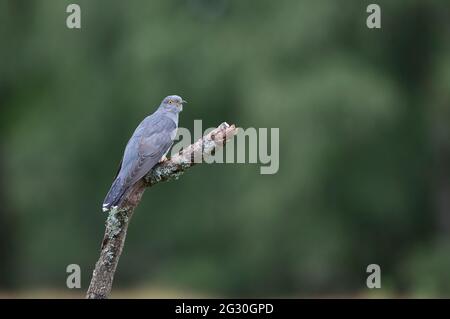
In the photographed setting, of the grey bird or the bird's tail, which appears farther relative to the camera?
the grey bird

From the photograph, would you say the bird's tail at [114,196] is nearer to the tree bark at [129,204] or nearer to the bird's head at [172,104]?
the tree bark at [129,204]

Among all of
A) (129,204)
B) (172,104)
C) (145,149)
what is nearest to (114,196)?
(129,204)

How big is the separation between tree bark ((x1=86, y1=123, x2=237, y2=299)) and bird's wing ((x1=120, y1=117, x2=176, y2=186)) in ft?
0.27

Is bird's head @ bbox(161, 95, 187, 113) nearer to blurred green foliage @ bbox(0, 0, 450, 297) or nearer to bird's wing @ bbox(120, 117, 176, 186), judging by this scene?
bird's wing @ bbox(120, 117, 176, 186)

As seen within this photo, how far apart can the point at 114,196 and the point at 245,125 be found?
29.2 feet

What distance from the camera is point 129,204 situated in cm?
688

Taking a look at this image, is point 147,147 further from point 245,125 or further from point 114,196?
point 245,125

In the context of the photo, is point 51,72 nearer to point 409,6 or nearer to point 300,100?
point 300,100

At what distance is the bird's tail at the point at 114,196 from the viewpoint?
6.80m

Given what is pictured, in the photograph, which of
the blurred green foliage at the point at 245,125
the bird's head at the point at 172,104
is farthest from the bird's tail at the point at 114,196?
the blurred green foliage at the point at 245,125

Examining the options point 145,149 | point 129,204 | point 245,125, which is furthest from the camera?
point 245,125

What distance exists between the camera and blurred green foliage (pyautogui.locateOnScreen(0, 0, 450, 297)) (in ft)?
51.0

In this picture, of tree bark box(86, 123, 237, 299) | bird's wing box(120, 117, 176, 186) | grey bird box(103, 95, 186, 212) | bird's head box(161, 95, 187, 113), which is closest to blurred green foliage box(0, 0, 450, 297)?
bird's head box(161, 95, 187, 113)

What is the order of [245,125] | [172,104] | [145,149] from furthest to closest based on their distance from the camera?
[245,125]
[172,104]
[145,149]
